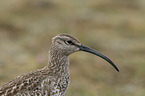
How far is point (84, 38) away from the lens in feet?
39.3

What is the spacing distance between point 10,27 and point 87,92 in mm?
5821

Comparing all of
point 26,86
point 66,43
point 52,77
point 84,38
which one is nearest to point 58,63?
point 52,77

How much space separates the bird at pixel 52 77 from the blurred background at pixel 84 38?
216 cm

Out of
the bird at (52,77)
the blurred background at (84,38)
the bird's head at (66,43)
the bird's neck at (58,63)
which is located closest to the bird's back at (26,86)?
the bird at (52,77)

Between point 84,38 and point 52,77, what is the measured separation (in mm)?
6313

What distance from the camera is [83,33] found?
12609 millimetres

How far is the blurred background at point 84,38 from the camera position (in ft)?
30.4

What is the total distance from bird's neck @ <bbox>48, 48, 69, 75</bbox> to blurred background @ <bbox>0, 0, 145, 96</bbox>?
6.98ft

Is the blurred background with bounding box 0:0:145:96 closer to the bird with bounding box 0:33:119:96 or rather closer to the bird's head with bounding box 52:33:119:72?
the bird with bounding box 0:33:119:96

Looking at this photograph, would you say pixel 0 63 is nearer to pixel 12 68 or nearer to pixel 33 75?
pixel 12 68

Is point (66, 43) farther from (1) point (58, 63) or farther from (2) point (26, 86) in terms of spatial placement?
(2) point (26, 86)

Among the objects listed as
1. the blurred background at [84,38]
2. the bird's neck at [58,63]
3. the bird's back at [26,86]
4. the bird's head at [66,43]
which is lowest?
the bird's back at [26,86]

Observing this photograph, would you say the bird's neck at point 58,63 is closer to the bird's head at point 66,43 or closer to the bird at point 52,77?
the bird at point 52,77

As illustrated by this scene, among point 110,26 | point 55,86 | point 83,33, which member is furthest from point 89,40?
point 55,86
